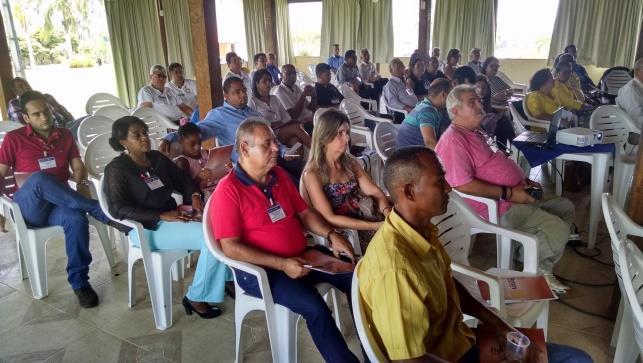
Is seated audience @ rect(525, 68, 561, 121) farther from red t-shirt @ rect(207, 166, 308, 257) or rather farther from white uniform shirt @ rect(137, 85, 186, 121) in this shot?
white uniform shirt @ rect(137, 85, 186, 121)

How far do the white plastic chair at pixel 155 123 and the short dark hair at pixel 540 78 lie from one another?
338cm

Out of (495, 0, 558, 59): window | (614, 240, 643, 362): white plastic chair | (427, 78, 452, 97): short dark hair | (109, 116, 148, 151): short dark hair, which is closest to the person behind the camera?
(614, 240, 643, 362): white plastic chair

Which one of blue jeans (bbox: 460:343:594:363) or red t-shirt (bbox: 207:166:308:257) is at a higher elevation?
red t-shirt (bbox: 207:166:308:257)

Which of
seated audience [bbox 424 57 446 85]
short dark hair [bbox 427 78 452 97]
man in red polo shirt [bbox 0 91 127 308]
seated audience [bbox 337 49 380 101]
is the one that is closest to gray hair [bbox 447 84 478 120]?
short dark hair [bbox 427 78 452 97]

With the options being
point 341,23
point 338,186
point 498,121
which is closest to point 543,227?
point 338,186

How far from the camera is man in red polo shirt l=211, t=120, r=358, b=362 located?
1.66 metres

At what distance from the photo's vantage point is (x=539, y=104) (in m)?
4.28

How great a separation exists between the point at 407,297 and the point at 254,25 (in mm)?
10533

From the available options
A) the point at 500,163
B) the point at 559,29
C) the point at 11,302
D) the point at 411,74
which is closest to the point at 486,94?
the point at 411,74

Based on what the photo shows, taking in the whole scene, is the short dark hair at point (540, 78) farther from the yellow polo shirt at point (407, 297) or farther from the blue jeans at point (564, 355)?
the yellow polo shirt at point (407, 297)

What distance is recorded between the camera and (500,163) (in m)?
2.46

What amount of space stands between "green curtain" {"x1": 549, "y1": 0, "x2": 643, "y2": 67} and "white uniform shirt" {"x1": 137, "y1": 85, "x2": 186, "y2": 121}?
7.42m

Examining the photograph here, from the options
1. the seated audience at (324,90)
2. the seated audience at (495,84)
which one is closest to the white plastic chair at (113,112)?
the seated audience at (324,90)

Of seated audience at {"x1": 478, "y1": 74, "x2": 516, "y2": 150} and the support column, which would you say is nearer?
the support column
